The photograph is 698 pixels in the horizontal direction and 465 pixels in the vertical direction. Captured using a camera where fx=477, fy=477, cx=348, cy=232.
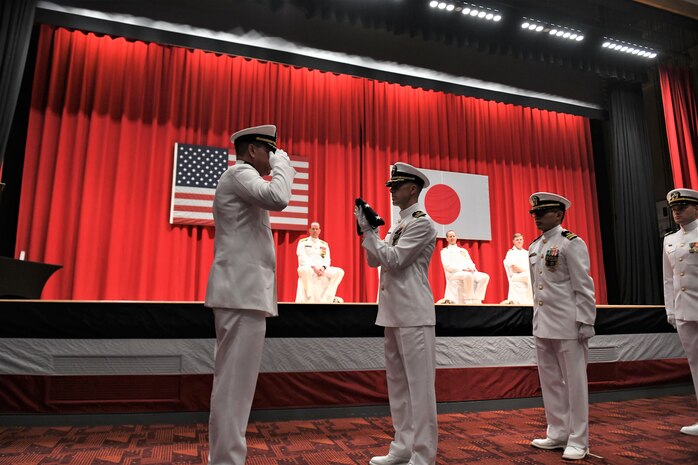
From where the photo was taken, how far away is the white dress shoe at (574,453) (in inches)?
101

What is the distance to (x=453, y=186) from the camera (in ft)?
27.1

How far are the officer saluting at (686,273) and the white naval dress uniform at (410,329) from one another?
214cm

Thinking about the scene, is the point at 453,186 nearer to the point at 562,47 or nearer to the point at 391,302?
the point at 562,47

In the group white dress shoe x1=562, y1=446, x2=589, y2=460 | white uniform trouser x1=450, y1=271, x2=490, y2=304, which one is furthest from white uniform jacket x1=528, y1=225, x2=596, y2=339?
white uniform trouser x1=450, y1=271, x2=490, y2=304

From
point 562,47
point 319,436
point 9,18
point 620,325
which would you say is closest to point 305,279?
point 319,436

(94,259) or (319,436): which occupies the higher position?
(94,259)

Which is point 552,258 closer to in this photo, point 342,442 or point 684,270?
point 684,270

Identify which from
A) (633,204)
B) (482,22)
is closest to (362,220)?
(482,22)

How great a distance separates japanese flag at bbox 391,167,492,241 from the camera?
8.09 meters

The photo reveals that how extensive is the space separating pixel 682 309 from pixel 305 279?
4083 mm

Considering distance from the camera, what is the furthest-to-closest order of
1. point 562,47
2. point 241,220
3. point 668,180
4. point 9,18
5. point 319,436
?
point 668,180 < point 562,47 < point 9,18 < point 319,436 < point 241,220

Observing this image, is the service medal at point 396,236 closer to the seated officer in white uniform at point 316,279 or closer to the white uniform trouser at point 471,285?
the seated officer in white uniform at point 316,279

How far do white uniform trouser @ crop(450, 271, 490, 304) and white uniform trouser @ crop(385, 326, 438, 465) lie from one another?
4.35 meters

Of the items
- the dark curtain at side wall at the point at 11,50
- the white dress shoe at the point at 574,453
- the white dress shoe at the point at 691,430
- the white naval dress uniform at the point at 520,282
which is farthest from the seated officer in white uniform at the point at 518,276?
the dark curtain at side wall at the point at 11,50
